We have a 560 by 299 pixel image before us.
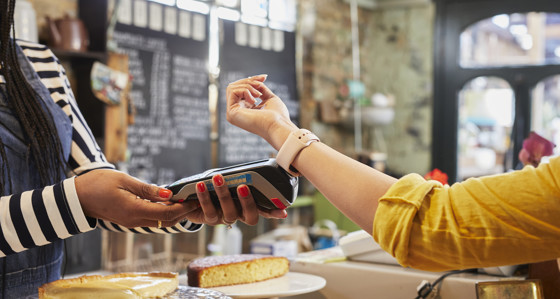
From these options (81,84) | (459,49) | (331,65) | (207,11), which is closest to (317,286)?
(81,84)

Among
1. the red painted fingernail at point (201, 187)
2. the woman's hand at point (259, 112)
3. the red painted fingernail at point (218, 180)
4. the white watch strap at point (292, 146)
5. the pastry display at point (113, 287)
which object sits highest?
the woman's hand at point (259, 112)

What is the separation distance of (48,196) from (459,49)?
5.50 metres

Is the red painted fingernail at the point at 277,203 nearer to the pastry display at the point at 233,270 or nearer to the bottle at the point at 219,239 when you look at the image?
the pastry display at the point at 233,270

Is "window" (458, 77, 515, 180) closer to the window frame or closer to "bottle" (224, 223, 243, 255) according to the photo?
the window frame

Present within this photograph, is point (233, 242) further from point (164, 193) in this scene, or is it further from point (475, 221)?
point (475, 221)

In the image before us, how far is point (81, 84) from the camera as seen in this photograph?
3.38 metres

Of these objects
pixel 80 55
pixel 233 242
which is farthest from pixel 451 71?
pixel 80 55

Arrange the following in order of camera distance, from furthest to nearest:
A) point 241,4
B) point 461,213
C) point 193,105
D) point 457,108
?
point 457,108 → point 241,4 → point 193,105 → point 461,213

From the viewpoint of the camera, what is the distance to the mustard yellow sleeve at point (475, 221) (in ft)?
2.53

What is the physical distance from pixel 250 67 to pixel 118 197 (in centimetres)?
382

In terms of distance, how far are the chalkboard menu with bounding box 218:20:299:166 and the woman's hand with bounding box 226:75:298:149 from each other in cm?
330

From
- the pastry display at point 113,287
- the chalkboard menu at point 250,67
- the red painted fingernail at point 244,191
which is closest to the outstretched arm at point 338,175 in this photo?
the red painted fingernail at point 244,191

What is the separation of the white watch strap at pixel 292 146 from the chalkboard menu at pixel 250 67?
3.56m

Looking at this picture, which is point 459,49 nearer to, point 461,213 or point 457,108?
point 457,108
